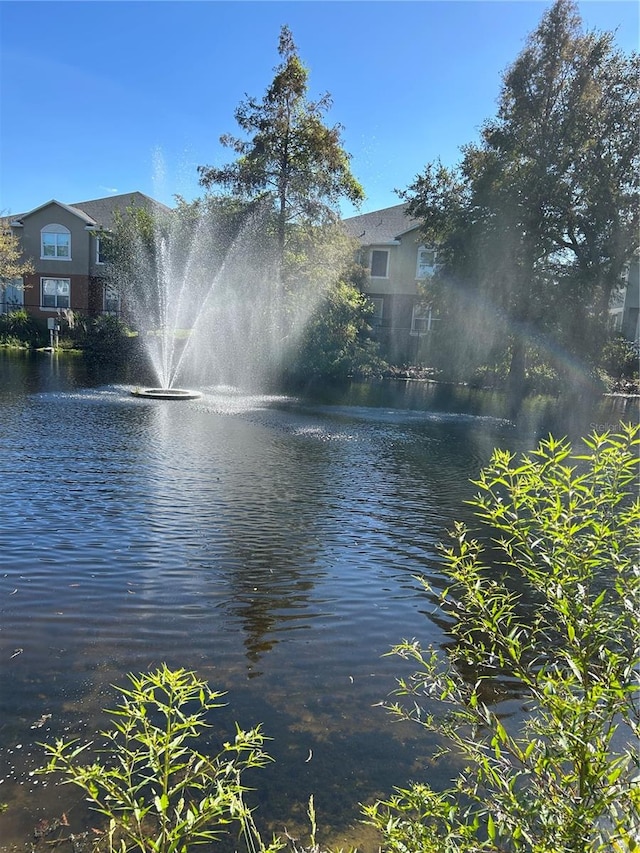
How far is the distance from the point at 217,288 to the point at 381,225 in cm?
1337

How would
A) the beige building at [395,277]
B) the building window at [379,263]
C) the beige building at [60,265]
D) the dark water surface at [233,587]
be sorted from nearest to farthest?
the dark water surface at [233,587] → the beige building at [395,277] → the building window at [379,263] → the beige building at [60,265]

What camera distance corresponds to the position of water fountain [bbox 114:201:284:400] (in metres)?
27.3

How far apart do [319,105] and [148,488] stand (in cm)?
2548

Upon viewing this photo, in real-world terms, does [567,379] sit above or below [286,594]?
above

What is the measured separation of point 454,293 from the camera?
24500mm

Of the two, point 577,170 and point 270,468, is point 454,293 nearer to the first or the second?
point 577,170

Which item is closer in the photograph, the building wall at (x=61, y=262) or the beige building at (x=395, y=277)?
the beige building at (x=395, y=277)

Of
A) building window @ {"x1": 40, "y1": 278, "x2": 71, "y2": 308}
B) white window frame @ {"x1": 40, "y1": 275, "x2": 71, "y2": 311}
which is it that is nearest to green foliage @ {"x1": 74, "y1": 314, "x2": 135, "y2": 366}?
white window frame @ {"x1": 40, "y1": 275, "x2": 71, "y2": 311}

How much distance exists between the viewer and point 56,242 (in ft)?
122

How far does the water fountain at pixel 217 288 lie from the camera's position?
89.5 ft

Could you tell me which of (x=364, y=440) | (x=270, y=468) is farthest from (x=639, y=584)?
(x=364, y=440)

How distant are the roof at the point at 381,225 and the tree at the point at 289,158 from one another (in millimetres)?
7104

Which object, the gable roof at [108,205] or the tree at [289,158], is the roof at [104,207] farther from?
the tree at [289,158]

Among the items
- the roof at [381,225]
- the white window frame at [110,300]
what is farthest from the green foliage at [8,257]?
the roof at [381,225]
